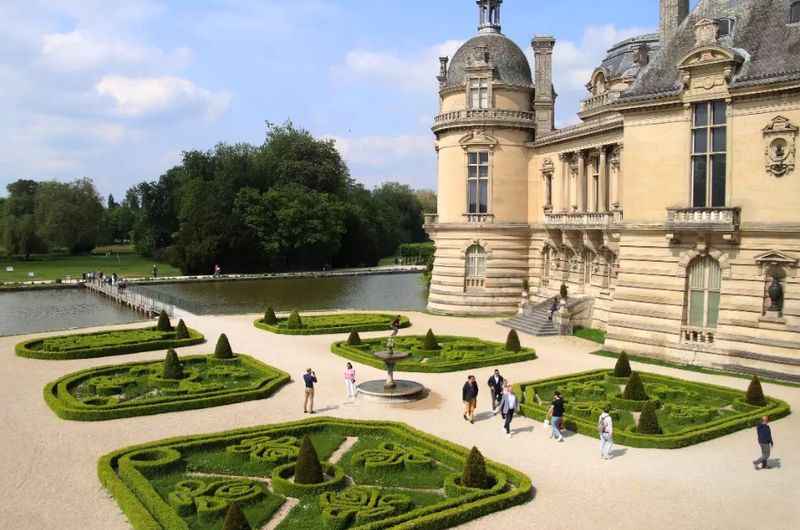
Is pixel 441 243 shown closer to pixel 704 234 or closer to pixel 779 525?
pixel 704 234

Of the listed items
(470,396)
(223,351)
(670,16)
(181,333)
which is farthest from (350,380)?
(670,16)

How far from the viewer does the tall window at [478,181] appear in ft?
156

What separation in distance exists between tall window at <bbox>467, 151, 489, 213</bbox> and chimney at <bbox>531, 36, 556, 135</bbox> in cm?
431

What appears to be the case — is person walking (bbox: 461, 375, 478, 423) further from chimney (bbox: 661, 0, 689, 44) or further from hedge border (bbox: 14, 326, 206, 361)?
chimney (bbox: 661, 0, 689, 44)

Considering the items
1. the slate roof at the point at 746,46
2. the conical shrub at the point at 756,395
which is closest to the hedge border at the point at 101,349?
the slate roof at the point at 746,46

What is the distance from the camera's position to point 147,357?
33.5m

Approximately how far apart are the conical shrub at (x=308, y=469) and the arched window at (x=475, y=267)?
1252 inches

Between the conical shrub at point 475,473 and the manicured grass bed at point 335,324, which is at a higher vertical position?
the manicured grass bed at point 335,324

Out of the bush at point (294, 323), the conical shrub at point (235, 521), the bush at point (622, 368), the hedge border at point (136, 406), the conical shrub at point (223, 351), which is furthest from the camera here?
the bush at point (294, 323)

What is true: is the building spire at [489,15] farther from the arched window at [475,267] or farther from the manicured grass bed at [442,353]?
the manicured grass bed at [442,353]

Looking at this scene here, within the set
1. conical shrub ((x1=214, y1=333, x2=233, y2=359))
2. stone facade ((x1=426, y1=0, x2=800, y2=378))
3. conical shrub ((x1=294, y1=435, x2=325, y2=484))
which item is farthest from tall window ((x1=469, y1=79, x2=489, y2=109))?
conical shrub ((x1=294, y1=435, x2=325, y2=484))

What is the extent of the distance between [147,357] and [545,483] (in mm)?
21904

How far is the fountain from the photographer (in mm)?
25219

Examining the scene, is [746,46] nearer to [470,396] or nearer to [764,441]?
[764,441]
